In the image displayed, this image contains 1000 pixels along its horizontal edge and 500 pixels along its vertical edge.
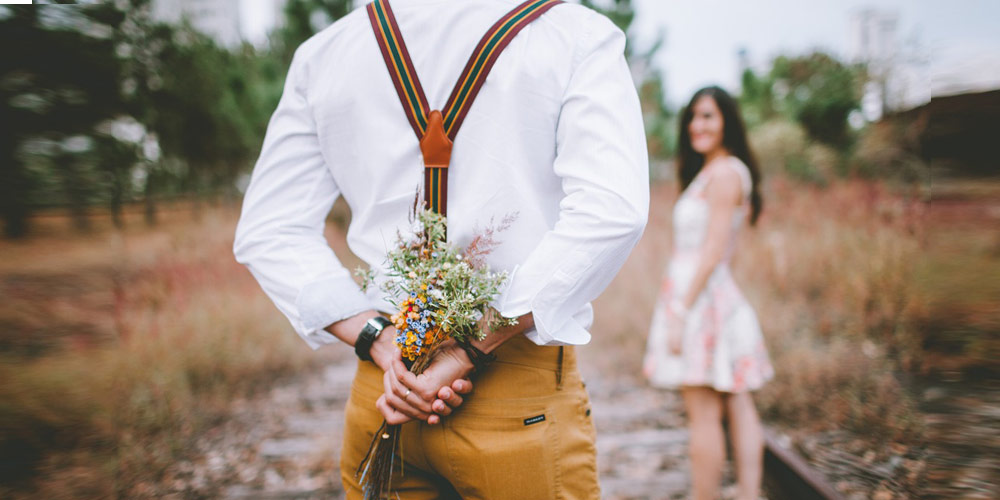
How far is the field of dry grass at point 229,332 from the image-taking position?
9.27 ft

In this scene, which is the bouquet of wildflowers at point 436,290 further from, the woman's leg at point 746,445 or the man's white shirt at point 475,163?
the woman's leg at point 746,445

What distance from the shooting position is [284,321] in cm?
644

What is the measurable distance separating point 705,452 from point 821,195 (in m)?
7.08

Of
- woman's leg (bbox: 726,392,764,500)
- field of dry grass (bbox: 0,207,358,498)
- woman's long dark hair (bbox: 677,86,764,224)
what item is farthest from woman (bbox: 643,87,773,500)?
field of dry grass (bbox: 0,207,358,498)

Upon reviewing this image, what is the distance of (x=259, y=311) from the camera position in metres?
6.32

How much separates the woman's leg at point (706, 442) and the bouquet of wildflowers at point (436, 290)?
222cm

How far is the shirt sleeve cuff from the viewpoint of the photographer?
1.37 m

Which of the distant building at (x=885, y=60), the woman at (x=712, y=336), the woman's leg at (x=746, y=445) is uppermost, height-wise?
the distant building at (x=885, y=60)

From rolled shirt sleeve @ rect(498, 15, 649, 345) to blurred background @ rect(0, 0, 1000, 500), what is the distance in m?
2.19

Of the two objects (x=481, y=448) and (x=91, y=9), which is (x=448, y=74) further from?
(x=91, y=9)

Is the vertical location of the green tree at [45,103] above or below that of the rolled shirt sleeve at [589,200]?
above

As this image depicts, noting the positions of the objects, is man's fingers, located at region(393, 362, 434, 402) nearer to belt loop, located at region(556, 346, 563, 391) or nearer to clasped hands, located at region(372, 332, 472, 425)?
clasped hands, located at region(372, 332, 472, 425)

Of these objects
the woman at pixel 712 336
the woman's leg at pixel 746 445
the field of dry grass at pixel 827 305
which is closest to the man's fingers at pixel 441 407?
the woman at pixel 712 336

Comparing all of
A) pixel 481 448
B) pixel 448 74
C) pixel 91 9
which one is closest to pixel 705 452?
pixel 481 448
